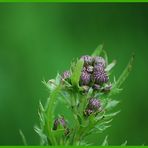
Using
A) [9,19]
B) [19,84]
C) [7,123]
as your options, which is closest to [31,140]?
[7,123]

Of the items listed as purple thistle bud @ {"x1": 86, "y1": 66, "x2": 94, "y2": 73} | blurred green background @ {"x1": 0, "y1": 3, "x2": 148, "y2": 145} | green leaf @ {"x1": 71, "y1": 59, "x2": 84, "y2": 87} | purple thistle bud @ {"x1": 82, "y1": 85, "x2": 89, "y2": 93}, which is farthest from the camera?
blurred green background @ {"x1": 0, "y1": 3, "x2": 148, "y2": 145}

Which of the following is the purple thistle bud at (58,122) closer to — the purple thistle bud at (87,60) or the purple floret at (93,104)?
the purple floret at (93,104)

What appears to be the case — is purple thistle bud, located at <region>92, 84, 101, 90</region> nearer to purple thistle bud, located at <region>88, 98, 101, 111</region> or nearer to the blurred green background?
purple thistle bud, located at <region>88, 98, 101, 111</region>

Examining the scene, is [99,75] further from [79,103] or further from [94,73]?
[79,103]

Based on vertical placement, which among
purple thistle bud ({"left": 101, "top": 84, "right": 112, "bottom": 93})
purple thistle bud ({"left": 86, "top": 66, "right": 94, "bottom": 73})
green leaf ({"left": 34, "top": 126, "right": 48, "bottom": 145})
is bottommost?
green leaf ({"left": 34, "top": 126, "right": 48, "bottom": 145})

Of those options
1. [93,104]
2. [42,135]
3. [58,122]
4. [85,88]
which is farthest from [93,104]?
[42,135]

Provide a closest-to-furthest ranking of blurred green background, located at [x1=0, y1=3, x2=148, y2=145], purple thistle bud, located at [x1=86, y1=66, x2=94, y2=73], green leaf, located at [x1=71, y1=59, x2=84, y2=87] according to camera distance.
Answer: green leaf, located at [x1=71, y1=59, x2=84, y2=87]
purple thistle bud, located at [x1=86, y1=66, x2=94, y2=73]
blurred green background, located at [x1=0, y1=3, x2=148, y2=145]

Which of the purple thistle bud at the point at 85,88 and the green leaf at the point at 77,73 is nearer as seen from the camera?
the green leaf at the point at 77,73

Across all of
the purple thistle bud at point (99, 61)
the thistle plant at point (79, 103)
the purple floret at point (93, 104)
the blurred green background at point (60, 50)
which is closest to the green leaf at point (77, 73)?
the thistle plant at point (79, 103)

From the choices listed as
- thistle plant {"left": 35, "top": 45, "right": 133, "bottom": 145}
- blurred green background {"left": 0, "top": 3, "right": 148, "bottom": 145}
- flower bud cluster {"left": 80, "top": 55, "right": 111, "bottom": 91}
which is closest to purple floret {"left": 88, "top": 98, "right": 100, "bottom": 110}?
thistle plant {"left": 35, "top": 45, "right": 133, "bottom": 145}
